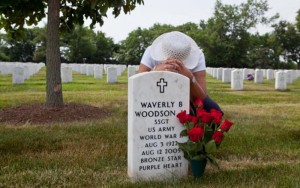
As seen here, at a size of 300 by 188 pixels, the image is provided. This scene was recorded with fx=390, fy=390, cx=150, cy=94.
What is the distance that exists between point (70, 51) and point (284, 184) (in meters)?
60.7

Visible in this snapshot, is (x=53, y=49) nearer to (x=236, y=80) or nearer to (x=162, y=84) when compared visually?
(x=162, y=84)

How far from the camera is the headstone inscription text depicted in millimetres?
3732

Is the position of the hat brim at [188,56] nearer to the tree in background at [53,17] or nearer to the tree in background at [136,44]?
the tree in background at [53,17]

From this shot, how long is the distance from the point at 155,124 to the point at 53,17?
5.07 meters

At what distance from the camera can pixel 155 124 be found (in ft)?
12.5

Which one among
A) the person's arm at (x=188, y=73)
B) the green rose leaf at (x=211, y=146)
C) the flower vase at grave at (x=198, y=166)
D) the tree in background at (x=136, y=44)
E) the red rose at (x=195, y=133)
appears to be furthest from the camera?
the tree in background at (x=136, y=44)

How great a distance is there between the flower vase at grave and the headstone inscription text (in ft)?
0.48

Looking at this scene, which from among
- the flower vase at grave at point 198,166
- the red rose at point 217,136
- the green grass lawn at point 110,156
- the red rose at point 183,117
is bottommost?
the green grass lawn at point 110,156

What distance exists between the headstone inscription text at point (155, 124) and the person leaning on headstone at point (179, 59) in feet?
0.60

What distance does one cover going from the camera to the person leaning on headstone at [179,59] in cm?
401

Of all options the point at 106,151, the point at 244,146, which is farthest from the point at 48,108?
the point at 244,146

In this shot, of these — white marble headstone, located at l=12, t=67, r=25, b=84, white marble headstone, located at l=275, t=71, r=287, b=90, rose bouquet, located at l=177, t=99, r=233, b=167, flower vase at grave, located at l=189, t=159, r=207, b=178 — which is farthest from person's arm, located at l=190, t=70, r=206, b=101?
white marble headstone, located at l=275, t=71, r=287, b=90

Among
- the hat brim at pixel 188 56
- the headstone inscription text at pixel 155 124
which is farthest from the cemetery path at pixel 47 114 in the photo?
the headstone inscription text at pixel 155 124

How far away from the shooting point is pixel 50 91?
8148mm
